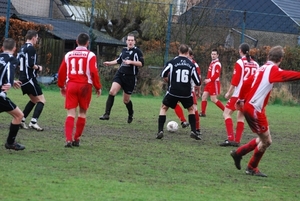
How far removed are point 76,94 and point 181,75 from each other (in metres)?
2.39

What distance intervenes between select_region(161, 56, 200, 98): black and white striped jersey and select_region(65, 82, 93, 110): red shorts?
2.11m

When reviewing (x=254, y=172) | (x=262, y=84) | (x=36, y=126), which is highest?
(x=262, y=84)

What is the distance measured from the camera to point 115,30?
112ft

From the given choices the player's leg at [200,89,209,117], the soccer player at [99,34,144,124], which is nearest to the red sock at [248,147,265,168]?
the soccer player at [99,34,144,124]

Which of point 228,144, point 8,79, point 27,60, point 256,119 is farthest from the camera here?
point 27,60

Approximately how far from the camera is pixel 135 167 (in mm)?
8672

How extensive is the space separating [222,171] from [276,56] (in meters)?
1.72

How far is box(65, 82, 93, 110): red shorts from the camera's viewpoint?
10172 millimetres

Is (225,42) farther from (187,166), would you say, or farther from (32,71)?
(187,166)

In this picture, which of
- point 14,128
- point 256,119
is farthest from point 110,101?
point 256,119

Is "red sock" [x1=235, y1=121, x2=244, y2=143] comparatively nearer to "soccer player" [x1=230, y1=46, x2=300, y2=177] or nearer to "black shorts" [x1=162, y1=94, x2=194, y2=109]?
"black shorts" [x1=162, y1=94, x2=194, y2=109]

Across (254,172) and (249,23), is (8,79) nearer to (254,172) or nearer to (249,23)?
(254,172)

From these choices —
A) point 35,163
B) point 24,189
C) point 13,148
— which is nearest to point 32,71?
point 13,148

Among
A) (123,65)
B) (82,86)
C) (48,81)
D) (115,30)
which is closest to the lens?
(82,86)
